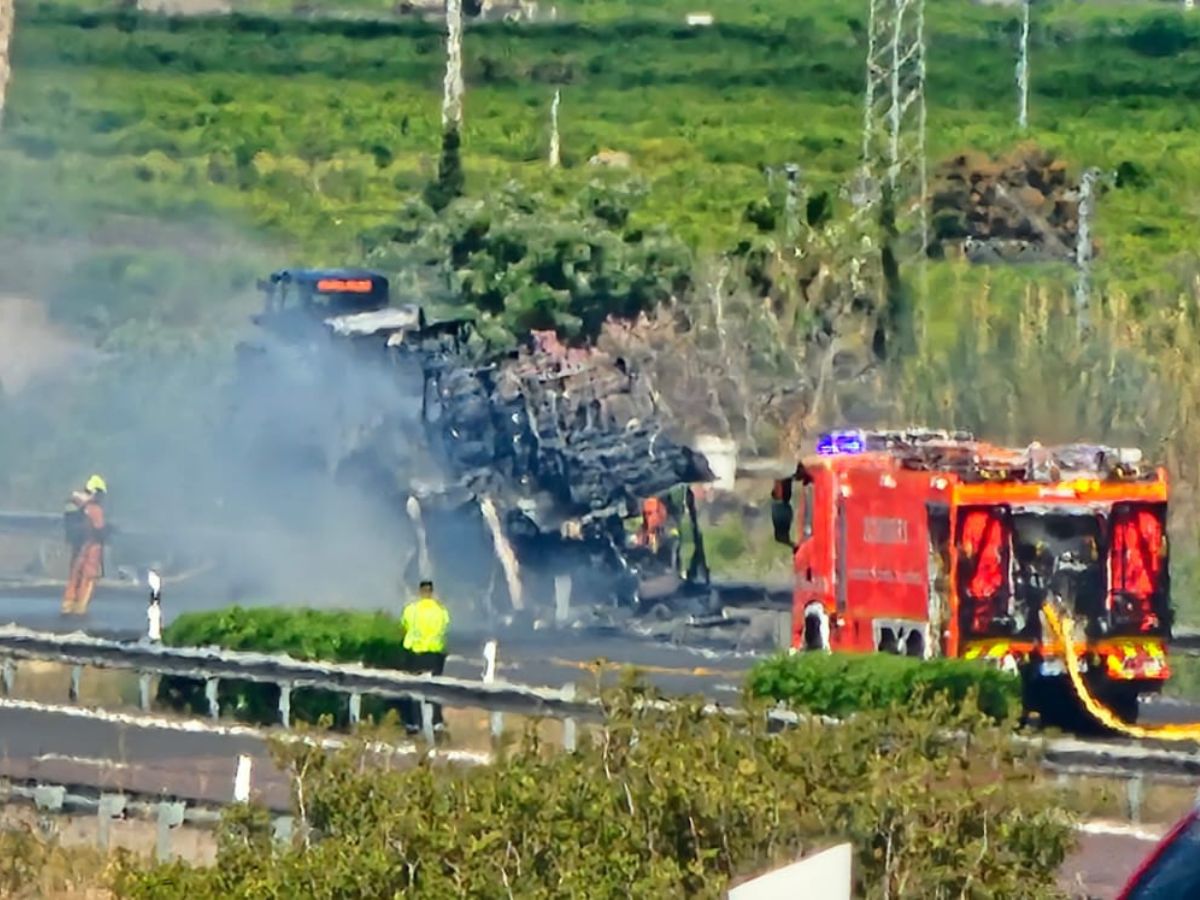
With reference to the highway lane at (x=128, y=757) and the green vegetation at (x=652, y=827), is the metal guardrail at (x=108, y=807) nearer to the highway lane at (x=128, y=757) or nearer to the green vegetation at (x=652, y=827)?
the highway lane at (x=128, y=757)

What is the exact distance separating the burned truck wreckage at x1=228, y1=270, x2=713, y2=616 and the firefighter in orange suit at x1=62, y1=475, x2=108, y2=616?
3725mm

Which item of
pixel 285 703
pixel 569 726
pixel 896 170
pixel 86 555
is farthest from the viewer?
pixel 896 170

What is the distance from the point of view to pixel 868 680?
68.3 ft

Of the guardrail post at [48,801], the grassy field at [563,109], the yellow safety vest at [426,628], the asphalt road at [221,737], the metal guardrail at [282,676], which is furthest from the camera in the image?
the grassy field at [563,109]

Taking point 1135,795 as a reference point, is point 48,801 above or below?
above

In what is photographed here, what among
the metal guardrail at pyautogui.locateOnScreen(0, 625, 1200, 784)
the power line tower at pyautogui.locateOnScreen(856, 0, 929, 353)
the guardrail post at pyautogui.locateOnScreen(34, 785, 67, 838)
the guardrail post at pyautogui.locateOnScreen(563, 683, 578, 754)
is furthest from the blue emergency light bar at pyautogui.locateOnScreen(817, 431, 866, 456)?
the power line tower at pyautogui.locateOnScreen(856, 0, 929, 353)

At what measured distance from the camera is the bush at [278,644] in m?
22.6

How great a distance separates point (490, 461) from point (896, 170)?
2756 cm

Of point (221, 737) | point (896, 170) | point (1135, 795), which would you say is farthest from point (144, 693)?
point (896, 170)

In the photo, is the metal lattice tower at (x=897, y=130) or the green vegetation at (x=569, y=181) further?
the metal lattice tower at (x=897, y=130)

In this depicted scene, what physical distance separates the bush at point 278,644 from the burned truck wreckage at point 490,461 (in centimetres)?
804

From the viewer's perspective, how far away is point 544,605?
109 feet

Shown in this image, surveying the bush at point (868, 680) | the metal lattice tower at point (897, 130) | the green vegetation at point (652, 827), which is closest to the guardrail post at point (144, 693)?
the bush at point (868, 680)

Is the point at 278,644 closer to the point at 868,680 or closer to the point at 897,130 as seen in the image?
the point at 868,680
